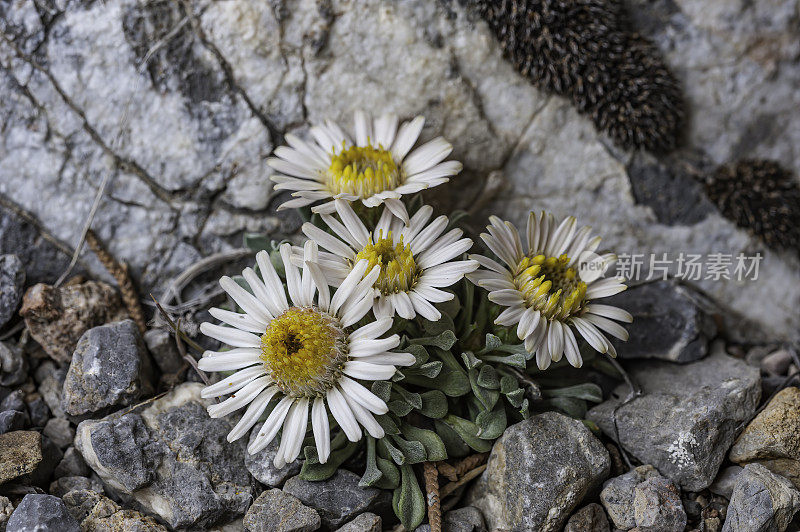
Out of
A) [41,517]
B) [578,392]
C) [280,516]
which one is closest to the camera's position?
[41,517]

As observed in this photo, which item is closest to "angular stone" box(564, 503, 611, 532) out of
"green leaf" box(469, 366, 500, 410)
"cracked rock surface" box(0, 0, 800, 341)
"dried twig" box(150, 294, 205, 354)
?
"green leaf" box(469, 366, 500, 410)

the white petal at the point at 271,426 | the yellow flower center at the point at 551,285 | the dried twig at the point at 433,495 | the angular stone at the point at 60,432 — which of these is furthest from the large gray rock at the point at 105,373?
the yellow flower center at the point at 551,285

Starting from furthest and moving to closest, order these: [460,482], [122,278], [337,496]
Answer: [122,278], [460,482], [337,496]

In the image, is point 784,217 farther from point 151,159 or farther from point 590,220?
point 151,159

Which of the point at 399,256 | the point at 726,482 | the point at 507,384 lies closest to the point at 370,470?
the point at 507,384

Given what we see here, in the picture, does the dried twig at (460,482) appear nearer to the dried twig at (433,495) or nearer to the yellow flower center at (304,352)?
the dried twig at (433,495)

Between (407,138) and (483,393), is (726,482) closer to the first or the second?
(483,393)

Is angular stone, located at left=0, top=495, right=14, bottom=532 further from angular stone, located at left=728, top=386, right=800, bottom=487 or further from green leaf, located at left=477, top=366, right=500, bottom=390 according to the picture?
angular stone, located at left=728, top=386, right=800, bottom=487
